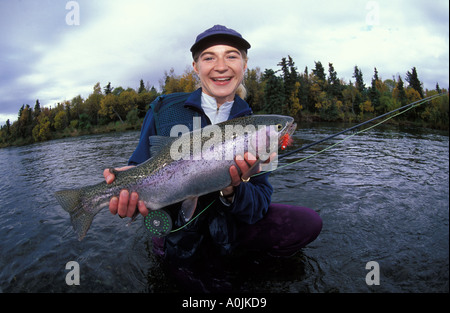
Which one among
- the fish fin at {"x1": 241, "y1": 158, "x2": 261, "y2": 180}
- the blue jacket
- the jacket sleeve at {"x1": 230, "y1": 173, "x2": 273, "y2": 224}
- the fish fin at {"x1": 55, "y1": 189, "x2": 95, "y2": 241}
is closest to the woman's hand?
the fish fin at {"x1": 241, "y1": 158, "x2": 261, "y2": 180}

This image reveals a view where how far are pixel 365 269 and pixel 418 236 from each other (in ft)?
5.28

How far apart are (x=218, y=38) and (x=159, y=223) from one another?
2.41 meters

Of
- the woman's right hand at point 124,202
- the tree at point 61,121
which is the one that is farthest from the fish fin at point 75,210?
the tree at point 61,121

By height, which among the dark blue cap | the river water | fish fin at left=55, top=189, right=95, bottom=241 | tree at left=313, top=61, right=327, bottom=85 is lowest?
the river water

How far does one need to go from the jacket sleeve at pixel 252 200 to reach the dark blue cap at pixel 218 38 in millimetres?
1787

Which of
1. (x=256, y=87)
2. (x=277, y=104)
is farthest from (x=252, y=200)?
(x=256, y=87)

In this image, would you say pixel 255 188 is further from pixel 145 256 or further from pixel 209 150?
pixel 145 256

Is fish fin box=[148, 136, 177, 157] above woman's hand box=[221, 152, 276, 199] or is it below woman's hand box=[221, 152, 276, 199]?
above

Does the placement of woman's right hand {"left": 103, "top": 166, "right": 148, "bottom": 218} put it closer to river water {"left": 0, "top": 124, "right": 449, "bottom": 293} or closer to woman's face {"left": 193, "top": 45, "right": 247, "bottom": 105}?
river water {"left": 0, "top": 124, "right": 449, "bottom": 293}

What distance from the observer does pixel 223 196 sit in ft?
9.92

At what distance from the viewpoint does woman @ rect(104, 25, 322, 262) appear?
3.13 metres

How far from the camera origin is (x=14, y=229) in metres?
5.53

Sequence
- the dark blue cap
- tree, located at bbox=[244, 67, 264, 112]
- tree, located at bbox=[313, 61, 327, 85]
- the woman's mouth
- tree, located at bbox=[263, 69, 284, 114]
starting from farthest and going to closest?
tree, located at bbox=[313, 61, 327, 85] → tree, located at bbox=[244, 67, 264, 112] → tree, located at bbox=[263, 69, 284, 114] → the woman's mouth → the dark blue cap
